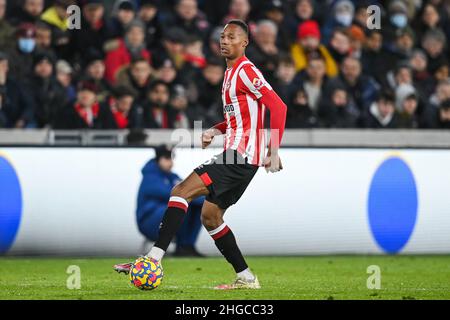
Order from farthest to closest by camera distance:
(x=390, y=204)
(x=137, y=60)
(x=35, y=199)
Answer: (x=137, y=60)
(x=390, y=204)
(x=35, y=199)

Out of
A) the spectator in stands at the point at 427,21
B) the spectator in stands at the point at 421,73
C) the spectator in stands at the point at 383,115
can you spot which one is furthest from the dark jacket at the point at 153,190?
the spectator in stands at the point at 427,21

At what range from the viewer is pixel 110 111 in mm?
15125

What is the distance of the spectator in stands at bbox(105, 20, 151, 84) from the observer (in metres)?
16.5

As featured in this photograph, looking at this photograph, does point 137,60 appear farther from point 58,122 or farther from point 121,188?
point 121,188

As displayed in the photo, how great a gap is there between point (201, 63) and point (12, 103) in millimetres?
3300

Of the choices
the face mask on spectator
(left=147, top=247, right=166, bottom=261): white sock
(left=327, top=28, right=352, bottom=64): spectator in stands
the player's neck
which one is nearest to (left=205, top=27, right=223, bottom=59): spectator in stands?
(left=327, top=28, right=352, bottom=64): spectator in stands

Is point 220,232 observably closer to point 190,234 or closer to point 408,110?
point 190,234

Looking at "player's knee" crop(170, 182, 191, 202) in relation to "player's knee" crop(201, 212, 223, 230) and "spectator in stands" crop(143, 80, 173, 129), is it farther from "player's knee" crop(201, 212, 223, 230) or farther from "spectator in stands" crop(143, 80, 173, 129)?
"spectator in stands" crop(143, 80, 173, 129)

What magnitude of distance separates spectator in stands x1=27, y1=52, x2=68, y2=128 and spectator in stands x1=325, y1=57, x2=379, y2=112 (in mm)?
4550

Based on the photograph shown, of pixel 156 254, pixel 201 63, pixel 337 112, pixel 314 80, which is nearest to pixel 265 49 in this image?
pixel 314 80

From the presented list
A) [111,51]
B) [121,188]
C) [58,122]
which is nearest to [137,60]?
[111,51]

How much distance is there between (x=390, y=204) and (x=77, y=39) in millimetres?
5301

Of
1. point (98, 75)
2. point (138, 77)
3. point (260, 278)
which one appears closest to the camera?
point (260, 278)

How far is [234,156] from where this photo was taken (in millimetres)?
9484
